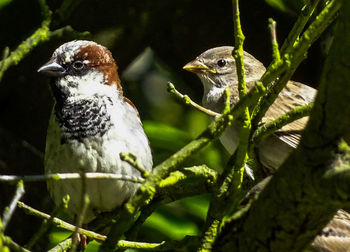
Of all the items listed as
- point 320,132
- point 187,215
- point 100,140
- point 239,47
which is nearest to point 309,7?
point 239,47

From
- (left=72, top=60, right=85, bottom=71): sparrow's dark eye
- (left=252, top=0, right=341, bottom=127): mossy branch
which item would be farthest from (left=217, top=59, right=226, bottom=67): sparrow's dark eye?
(left=252, top=0, right=341, bottom=127): mossy branch

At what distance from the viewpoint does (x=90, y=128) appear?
297cm

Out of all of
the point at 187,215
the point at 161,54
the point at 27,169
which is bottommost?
the point at 27,169

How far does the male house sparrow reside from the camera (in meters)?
2.93

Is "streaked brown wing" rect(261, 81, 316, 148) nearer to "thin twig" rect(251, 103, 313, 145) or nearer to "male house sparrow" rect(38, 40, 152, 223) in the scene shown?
"male house sparrow" rect(38, 40, 152, 223)

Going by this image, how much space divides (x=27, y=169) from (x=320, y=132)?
271 cm

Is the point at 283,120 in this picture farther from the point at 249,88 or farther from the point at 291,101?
the point at 249,88

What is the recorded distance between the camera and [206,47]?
4.15 m

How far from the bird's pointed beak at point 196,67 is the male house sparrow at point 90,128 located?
0.47m

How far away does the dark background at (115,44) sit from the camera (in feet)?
13.1

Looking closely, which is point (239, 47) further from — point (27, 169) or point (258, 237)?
point (27, 169)

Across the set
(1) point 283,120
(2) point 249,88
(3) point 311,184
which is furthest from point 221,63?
(3) point 311,184

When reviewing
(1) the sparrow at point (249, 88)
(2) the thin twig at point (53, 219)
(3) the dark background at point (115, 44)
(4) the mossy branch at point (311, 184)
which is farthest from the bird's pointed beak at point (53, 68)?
(4) the mossy branch at point (311, 184)

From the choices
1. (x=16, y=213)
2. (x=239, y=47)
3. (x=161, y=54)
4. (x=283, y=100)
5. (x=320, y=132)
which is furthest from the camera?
(x=161, y=54)
